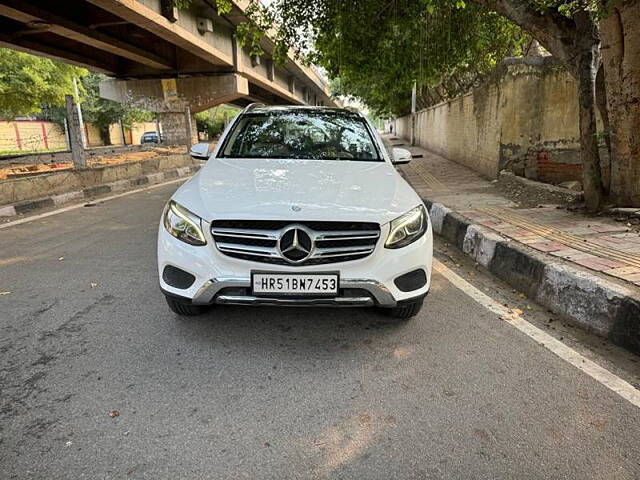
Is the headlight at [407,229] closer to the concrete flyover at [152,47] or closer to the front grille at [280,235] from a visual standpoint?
the front grille at [280,235]

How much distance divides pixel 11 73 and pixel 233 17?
316 inches

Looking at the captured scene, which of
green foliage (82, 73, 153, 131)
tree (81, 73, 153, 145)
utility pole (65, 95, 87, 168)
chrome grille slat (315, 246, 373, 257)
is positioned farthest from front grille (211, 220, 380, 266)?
green foliage (82, 73, 153, 131)

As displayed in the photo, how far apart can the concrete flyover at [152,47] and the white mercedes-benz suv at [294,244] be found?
28.0 ft

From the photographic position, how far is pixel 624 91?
4660 millimetres

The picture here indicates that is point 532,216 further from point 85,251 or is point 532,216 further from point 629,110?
point 85,251

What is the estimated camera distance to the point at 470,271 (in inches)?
171

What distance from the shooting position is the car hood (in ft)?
8.54

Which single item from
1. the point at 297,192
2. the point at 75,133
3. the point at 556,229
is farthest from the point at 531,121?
the point at 75,133

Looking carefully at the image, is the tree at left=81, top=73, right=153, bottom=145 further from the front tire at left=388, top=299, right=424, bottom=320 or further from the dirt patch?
the front tire at left=388, top=299, right=424, bottom=320

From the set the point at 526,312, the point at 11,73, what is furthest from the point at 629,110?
the point at 11,73

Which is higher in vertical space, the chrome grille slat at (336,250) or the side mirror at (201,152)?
the side mirror at (201,152)

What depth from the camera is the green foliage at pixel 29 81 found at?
612 inches

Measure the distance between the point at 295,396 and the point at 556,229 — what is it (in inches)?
146

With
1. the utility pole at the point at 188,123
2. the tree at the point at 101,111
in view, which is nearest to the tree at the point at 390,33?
the utility pole at the point at 188,123
